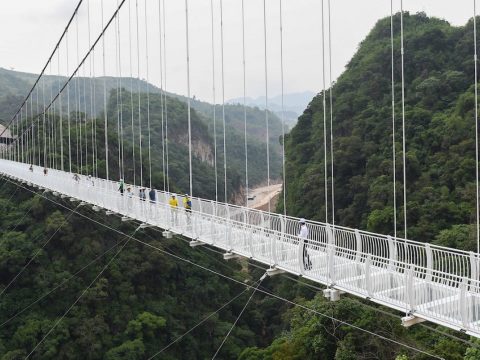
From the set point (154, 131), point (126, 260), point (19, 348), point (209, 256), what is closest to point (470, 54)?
point (209, 256)

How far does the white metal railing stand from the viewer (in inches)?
224

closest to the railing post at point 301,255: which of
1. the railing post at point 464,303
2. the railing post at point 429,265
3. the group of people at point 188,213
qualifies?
the group of people at point 188,213

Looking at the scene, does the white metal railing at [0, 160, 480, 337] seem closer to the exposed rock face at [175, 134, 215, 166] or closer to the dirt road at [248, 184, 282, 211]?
the dirt road at [248, 184, 282, 211]

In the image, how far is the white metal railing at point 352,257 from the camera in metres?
5.70

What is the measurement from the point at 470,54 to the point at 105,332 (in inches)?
811

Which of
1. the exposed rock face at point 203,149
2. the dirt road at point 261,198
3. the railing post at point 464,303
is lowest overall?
the dirt road at point 261,198

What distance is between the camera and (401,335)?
13711 millimetres

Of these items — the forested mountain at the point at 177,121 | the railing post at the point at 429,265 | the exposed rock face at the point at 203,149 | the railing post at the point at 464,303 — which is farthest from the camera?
the exposed rock face at the point at 203,149

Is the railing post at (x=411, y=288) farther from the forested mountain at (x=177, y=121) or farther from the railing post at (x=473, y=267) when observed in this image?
the forested mountain at (x=177, y=121)

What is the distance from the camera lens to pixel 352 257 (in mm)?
7613

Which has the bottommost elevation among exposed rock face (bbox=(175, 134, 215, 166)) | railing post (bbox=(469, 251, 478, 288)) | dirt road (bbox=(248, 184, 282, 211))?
dirt road (bbox=(248, 184, 282, 211))

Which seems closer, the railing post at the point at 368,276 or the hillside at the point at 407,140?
the railing post at the point at 368,276

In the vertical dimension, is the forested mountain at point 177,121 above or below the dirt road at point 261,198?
above

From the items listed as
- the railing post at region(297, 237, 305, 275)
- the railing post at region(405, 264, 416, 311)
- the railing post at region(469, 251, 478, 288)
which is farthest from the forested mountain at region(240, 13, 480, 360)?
the railing post at region(405, 264, 416, 311)
